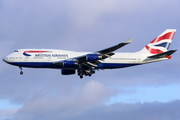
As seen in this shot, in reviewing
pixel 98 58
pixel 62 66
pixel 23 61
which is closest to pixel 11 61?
pixel 23 61

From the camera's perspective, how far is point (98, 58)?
7112cm

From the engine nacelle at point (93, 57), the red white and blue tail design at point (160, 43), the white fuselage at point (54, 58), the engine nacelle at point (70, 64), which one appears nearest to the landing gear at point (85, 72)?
the white fuselage at point (54, 58)

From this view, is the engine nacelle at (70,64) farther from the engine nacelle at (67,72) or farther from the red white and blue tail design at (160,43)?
the red white and blue tail design at (160,43)

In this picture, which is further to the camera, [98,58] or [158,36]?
[158,36]

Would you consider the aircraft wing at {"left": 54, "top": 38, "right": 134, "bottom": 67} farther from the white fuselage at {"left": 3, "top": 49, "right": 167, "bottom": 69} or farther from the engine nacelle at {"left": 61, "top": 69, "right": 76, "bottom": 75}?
the engine nacelle at {"left": 61, "top": 69, "right": 76, "bottom": 75}

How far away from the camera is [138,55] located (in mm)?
76188

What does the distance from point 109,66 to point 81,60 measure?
17.7 ft

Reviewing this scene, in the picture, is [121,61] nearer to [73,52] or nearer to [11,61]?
[73,52]

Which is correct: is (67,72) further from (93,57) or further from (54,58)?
(93,57)

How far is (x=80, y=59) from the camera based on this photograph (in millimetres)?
72375

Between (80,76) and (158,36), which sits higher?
(158,36)

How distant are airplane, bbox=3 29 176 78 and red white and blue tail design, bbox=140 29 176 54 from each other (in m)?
1.07

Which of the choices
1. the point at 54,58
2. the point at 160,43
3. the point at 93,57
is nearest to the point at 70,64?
the point at 54,58

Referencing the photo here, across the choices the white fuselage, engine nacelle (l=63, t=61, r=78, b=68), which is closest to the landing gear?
the white fuselage
